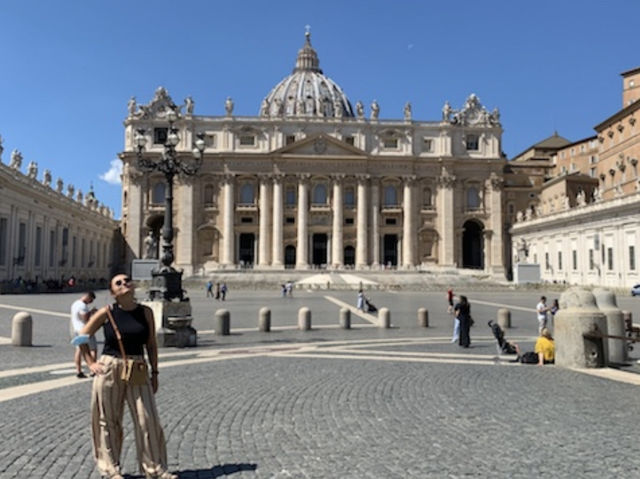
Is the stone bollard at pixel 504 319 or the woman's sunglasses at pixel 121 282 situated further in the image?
the stone bollard at pixel 504 319

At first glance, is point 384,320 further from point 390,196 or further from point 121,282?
point 390,196

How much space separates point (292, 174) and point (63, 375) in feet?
192

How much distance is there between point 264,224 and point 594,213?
1360 inches

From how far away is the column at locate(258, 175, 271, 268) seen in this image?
67125 mm

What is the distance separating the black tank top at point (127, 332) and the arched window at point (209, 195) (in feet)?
211

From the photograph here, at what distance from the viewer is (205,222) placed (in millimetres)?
67688

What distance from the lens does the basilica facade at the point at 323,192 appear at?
2628 inches

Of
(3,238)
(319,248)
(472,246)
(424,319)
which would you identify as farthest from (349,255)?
(424,319)

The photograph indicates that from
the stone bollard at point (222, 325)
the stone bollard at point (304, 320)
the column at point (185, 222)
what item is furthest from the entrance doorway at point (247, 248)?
the stone bollard at point (222, 325)

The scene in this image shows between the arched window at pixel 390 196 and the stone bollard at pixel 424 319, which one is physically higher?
the arched window at pixel 390 196

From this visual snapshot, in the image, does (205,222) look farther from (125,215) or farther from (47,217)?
(47,217)

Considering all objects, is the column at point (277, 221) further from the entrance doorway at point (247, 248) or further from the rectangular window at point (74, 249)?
the rectangular window at point (74, 249)

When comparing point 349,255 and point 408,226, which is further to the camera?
point 349,255

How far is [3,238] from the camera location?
121ft
